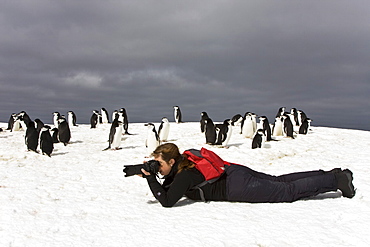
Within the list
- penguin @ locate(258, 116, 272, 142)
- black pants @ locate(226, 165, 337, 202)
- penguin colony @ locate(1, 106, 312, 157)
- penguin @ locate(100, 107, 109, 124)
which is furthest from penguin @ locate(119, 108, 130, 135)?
black pants @ locate(226, 165, 337, 202)

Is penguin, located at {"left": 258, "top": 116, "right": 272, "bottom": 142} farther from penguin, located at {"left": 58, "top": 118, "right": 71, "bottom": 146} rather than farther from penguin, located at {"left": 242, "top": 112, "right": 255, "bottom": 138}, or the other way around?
penguin, located at {"left": 58, "top": 118, "right": 71, "bottom": 146}

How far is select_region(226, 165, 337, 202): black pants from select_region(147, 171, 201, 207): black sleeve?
58cm

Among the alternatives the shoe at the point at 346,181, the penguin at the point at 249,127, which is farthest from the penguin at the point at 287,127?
the shoe at the point at 346,181

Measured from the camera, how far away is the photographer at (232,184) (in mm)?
3600

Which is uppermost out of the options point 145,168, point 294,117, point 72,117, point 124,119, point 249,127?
point 294,117

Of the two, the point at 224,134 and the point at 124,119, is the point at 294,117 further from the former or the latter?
the point at 124,119

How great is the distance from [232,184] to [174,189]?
78 cm

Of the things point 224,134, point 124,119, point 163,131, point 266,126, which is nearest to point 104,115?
point 124,119

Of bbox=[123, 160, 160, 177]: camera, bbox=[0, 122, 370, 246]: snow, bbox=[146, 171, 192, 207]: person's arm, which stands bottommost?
bbox=[0, 122, 370, 246]: snow

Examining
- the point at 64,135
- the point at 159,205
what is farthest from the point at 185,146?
the point at 159,205

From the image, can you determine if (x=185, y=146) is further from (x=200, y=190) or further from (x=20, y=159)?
(x=200, y=190)

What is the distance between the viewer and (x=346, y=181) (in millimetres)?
3799

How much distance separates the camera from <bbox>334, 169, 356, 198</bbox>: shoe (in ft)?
→ 12.4

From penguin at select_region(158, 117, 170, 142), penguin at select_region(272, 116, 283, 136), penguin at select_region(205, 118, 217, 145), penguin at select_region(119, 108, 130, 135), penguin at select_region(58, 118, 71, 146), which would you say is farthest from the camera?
penguin at select_region(119, 108, 130, 135)
